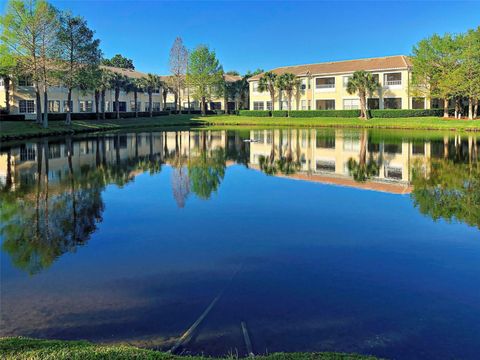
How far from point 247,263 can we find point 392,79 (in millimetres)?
66953

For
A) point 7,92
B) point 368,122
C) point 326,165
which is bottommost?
point 326,165

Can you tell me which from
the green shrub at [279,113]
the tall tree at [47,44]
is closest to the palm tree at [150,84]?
the green shrub at [279,113]

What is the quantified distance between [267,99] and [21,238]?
249ft

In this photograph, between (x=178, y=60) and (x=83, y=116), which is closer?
(x=83, y=116)

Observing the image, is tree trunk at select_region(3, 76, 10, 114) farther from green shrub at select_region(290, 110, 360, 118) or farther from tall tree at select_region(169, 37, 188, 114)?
green shrub at select_region(290, 110, 360, 118)

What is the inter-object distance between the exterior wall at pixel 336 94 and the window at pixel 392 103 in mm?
558

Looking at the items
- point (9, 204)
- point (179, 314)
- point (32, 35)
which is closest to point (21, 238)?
point (9, 204)

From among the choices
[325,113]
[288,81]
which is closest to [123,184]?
[325,113]

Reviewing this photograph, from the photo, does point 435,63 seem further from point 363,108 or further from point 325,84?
point 325,84

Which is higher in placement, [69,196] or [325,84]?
[325,84]

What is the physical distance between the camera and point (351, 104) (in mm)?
74125

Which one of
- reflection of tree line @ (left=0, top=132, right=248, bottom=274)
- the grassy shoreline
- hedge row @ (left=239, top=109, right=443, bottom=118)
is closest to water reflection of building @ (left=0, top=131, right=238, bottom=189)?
reflection of tree line @ (left=0, top=132, right=248, bottom=274)

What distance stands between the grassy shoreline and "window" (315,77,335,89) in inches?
360

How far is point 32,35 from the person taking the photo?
161 ft
